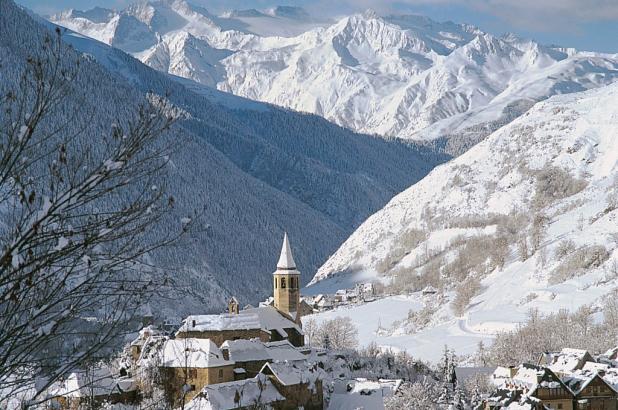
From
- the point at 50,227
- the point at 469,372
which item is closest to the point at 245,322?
the point at 469,372

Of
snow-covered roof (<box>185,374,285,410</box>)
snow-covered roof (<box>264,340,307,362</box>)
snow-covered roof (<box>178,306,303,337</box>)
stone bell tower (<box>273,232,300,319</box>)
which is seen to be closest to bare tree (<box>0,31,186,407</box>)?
snow-covered roof (<box>185,374,285,410</box>)

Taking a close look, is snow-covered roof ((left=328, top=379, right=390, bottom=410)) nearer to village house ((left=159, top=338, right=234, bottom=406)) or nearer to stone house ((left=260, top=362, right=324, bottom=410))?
stone house ((left=260, top=362, right=324, bottom=410))

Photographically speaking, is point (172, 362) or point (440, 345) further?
point (440, 345)

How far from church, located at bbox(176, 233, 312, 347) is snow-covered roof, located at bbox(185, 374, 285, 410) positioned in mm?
6760

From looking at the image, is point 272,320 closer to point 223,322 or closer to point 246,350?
point 223,322

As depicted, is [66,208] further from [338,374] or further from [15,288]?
[338,374]

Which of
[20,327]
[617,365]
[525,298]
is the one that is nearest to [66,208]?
[20,327]

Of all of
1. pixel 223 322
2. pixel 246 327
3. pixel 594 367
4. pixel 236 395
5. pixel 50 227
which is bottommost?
pixel 236 395

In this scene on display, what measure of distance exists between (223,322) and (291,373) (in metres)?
12.9

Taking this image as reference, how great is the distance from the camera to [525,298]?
152 m

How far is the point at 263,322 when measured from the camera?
84.8 metres

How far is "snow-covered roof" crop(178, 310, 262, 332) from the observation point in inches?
3066

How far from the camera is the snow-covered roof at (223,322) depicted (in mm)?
77875

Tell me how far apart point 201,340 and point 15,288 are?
6030cm
